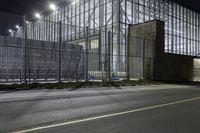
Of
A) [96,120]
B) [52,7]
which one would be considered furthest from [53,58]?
[52,7]

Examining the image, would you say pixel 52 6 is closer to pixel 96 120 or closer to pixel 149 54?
pixel 149 54

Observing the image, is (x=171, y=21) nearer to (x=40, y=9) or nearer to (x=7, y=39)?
(x=40, y=9)

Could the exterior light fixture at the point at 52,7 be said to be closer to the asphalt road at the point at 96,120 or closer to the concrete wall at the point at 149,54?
the concrete wall at the point at 149,54

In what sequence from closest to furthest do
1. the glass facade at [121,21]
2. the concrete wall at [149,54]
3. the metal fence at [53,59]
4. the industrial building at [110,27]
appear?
the metal fence at [53,59] → the industrial building at [110,27] → the concrete wall at [149,54] → the glass facade at [121,21]

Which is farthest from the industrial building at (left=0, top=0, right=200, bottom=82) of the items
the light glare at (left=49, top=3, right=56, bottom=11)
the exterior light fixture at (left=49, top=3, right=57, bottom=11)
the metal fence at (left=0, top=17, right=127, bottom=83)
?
the light glare at (left=49, top=3, right=56, bottom=11)

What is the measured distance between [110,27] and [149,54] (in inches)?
346

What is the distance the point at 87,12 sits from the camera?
1646 inches

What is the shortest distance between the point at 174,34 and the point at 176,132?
4132 cm

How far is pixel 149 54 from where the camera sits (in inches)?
1185

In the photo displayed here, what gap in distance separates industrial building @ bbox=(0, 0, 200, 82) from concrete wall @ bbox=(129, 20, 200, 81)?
1.27 meters

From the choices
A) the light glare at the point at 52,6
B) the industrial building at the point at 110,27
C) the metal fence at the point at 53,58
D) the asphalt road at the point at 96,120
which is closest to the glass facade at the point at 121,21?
the industrial building at the point at 110,27

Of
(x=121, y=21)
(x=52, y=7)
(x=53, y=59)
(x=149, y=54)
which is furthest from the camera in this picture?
(x=52, y=7)

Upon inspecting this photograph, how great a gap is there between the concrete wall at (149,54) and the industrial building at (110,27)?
1.27 meters

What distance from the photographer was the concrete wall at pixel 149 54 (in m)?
29.5
